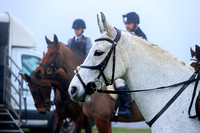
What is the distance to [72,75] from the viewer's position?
24.6 feet

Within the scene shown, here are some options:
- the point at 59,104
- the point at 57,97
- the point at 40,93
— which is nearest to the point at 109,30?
the point at 59,104

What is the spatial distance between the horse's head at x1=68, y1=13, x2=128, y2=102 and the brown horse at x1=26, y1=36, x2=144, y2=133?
305cm

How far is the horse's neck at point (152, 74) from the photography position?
3828mm

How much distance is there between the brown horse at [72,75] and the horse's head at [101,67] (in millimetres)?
3054

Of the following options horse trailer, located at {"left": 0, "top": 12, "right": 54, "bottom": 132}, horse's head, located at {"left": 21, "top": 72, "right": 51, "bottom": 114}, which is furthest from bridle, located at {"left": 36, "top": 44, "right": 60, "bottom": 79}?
horse trailer, located at {"left": 0, "top": 12, "right": 54, "bottom": 132}

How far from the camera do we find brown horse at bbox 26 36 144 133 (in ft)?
22.8

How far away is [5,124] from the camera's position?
9594mm

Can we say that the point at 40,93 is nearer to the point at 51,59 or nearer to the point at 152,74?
the point at 51,59

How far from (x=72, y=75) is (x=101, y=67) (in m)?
3.64

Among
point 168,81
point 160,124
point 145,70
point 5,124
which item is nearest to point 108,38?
point 145,70

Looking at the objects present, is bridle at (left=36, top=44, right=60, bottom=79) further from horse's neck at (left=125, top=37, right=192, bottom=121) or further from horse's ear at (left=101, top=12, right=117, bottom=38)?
horse's neck at (left=125, top=37, right=192, bottom=121)

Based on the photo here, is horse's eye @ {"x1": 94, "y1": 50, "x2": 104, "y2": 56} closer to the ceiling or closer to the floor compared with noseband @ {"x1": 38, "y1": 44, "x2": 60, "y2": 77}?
closer to the ceiling

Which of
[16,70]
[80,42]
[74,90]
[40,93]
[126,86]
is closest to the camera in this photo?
[74,90]

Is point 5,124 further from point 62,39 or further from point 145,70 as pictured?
point 145,70
